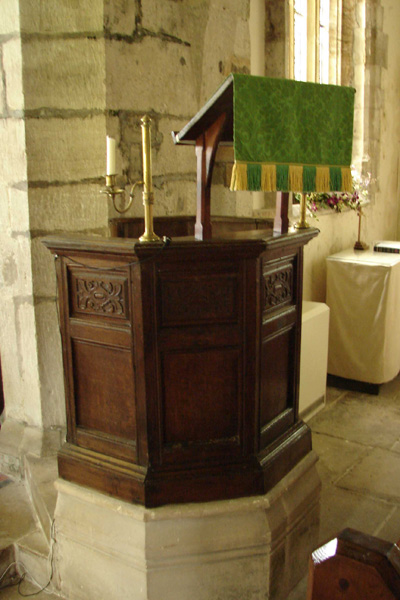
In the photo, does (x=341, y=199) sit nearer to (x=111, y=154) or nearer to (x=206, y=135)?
(x=206, y=135)

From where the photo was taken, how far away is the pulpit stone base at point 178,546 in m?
1.81

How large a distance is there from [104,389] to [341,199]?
9.91 ft

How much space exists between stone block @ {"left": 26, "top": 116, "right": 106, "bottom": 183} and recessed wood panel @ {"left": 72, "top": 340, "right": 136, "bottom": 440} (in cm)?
84

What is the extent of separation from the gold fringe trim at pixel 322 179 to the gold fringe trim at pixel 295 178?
0.30 ft

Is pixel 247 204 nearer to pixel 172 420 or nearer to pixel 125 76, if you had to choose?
pixel 125 76

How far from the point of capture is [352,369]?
13.3 ft

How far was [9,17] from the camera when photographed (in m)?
2.25

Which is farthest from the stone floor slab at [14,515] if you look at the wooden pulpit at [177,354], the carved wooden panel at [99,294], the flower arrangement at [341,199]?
the flower arrangement at [341,199]

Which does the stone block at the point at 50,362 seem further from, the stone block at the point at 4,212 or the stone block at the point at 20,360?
the stone block at the point at 4,212

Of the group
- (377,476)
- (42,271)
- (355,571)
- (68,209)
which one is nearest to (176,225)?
(68,209)

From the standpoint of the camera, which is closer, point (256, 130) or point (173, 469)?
point (256, 130)

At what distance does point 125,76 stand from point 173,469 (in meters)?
1.66

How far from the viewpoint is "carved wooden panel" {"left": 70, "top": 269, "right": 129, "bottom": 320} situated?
5.73 feet

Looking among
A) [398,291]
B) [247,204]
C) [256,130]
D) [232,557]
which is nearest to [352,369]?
[398,291]
